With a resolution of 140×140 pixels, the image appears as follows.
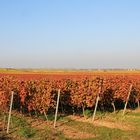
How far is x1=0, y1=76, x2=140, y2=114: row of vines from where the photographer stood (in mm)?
24406

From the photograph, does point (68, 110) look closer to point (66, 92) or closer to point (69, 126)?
point (66, 92)

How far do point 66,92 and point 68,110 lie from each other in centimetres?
191

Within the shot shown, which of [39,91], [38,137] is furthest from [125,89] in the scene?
[38,137]

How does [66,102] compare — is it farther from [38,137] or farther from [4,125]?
[38,137]

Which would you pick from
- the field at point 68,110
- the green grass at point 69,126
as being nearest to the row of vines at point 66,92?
the field at point 68,110

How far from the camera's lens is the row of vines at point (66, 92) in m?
24.4

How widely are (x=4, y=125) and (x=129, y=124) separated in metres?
7.02

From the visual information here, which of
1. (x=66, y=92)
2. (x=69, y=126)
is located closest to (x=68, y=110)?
(x=66, y=92)

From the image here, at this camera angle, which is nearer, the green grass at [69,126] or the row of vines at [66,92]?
the green grass at [69,126]

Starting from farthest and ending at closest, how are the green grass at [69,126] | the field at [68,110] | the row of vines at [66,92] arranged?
the row of vines at [66,92] → the field at [68,110] → the green grass at [69,126]

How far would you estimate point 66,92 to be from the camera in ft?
89.1

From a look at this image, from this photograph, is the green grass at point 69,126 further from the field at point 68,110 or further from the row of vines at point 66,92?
the row of vines at point 66,92

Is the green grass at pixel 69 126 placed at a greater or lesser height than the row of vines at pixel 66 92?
lesser

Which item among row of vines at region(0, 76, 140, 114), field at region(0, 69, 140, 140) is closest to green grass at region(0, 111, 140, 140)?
field at region(0, 69, 140, 140)
